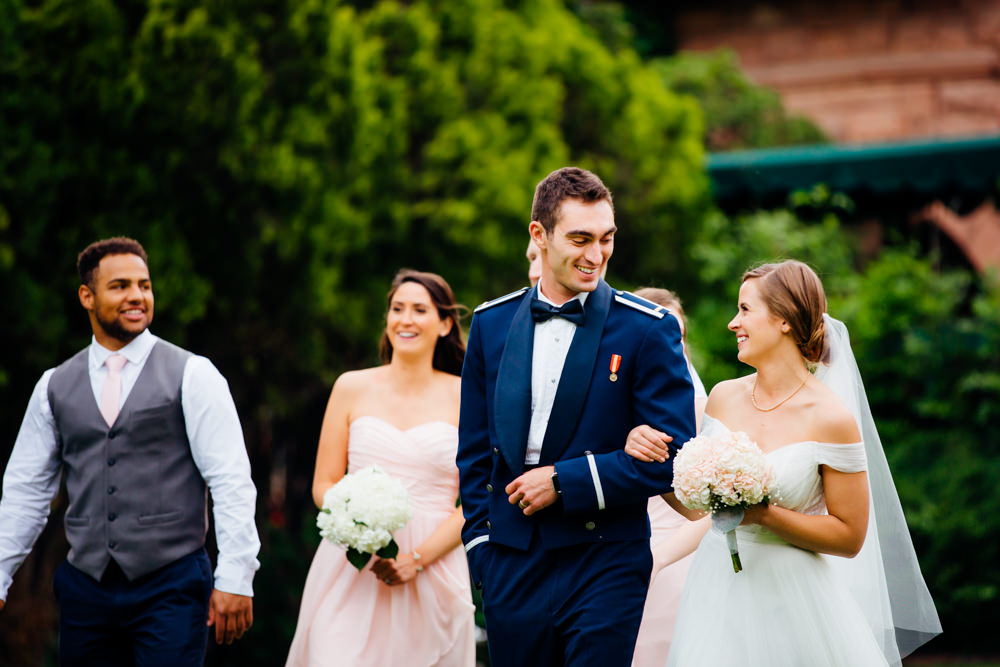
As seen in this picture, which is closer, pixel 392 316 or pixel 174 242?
pixel 392 316

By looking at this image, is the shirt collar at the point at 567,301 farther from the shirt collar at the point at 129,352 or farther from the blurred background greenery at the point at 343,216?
the blurred background greenery at the point at 343,216

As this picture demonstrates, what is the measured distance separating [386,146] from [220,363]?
295 cm

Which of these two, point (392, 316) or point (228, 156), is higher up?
point (228, 156)

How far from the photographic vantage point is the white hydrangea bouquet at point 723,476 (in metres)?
3.90

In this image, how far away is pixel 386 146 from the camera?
441 inches

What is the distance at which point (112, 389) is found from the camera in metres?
5.02

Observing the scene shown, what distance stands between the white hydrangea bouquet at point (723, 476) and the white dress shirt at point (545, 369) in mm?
534

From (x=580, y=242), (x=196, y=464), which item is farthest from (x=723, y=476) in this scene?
(x=196, y=464)

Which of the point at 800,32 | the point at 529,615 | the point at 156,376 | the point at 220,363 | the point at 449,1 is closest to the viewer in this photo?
the point at 529,615

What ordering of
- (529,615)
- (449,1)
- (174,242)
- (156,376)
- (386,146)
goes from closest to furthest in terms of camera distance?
(529,615), (156,376), (174,242), (386,146), (449,1)

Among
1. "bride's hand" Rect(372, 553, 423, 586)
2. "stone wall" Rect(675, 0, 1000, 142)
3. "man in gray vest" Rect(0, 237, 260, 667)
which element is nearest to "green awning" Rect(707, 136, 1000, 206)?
"stone wall" Rect(675, 0, 1000, 142)

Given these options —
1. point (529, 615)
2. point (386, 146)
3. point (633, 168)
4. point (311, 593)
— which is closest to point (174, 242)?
point (386, 146)

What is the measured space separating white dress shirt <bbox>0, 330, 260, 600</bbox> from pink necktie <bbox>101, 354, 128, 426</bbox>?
21 millimetres

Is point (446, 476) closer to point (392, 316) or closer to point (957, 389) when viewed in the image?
point (392, 316)
